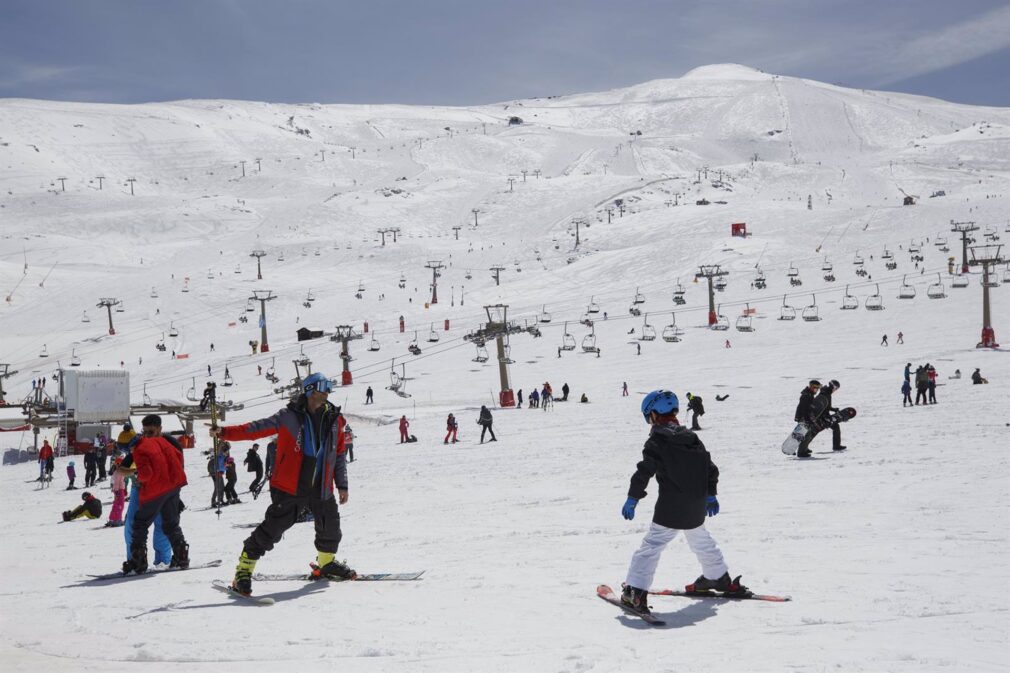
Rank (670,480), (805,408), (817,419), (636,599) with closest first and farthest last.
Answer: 1. (636,599)
2. (670,480)
3. (805,408)
4. (817,419)

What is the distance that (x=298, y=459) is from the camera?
645 centimetres

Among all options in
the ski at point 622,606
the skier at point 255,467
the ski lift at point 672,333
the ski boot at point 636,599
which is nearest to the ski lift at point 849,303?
the ski lift at point 672,333

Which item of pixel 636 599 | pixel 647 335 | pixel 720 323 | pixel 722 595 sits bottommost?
pixel 722 595

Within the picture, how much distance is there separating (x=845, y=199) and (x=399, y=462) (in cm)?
13753

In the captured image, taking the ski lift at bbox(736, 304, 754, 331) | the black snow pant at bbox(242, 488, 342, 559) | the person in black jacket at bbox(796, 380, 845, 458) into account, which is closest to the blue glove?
the black snow pant at bbox(242, 488, 342, 559)

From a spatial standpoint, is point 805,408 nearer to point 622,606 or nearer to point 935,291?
point 622,606

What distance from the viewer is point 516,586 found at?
6.29 metres

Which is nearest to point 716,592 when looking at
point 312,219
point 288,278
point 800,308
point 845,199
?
point 800,308

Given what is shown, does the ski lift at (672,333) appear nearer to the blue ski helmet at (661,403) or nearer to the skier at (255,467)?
the skier at (255,467)

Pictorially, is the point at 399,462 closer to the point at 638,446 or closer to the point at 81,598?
the point at 638,446

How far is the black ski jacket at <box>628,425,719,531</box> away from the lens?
18.8 ft

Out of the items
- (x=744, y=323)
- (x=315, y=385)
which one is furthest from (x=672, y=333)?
(x=315, y=385)

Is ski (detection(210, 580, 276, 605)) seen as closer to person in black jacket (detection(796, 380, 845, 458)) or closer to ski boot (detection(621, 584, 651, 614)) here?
ski boot (detection(621, 584, 651, 614))

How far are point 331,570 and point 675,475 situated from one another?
9.22 feet
